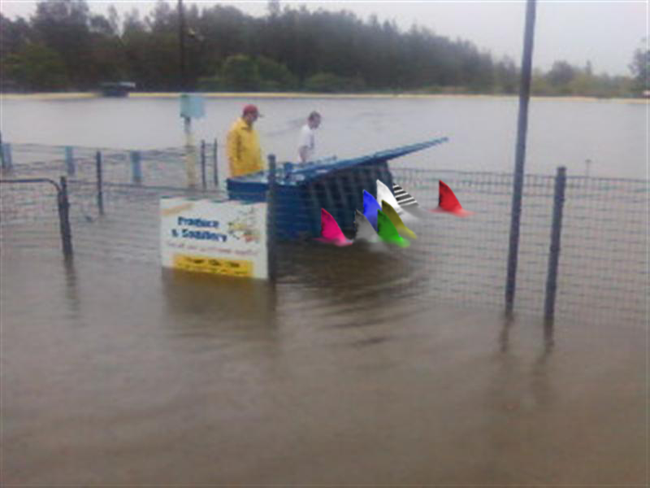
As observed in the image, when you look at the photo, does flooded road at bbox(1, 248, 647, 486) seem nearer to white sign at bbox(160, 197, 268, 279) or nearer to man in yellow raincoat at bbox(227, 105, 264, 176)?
white sign at bbox(160, 197, 268, 279)

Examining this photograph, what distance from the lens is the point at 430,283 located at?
7625 millimetres

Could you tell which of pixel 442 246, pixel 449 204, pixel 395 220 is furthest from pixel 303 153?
pixel 442 246

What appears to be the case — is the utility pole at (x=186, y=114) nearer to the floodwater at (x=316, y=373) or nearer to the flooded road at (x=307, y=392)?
the floodwater at (x=316, y=373)

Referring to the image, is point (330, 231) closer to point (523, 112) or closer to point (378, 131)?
point (523, 112)

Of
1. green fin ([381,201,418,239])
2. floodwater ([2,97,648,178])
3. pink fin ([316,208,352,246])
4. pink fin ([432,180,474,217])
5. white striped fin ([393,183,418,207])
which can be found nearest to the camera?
pink fin ([316,208,352,246])

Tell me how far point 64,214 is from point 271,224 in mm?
2658

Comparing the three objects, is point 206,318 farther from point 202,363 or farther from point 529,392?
point 529,392

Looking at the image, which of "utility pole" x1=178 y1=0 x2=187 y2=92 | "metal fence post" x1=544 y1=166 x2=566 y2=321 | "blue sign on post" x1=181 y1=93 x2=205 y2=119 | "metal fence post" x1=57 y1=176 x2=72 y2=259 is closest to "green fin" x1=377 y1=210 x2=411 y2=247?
"metal fence post" x1=544 y1=166 x2=566 y2=321

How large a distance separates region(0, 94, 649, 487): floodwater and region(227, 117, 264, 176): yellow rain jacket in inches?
64.1

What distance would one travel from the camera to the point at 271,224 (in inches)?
293

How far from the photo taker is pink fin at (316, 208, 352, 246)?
9.28m

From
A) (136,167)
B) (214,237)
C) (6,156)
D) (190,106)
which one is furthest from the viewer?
(6,156)

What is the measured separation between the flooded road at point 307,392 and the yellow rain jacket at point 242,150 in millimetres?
2997

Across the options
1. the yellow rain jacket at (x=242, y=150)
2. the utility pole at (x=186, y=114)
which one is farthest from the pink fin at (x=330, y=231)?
the utility pole at (x=186, y=114)
